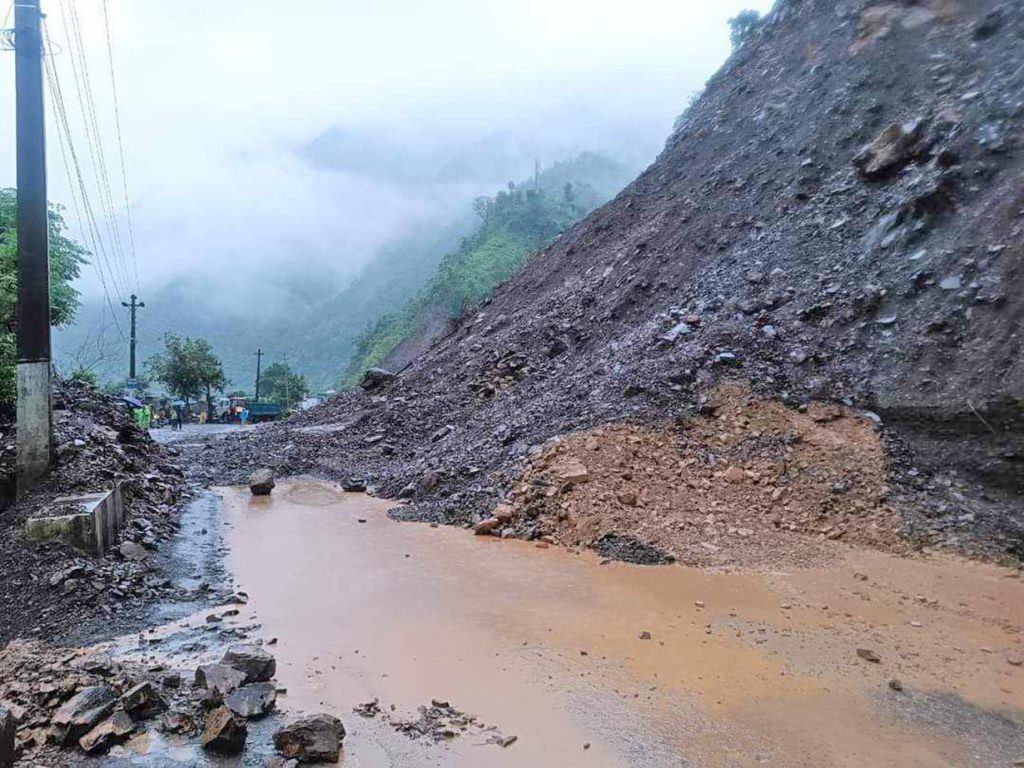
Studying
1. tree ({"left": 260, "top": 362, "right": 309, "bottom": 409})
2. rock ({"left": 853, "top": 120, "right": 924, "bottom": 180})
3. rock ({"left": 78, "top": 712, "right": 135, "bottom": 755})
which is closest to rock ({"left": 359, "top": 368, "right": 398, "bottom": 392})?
rock ({"left": 853, "top": 120, "right": 924, "bottom": 180})

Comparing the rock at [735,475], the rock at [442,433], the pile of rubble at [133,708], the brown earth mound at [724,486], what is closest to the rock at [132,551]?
the pile of rubble at [133,708]

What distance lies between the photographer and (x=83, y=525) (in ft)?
20.0

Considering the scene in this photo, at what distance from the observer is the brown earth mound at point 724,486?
7.91 metres

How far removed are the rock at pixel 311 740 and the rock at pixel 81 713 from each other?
97cm

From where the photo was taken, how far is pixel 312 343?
4131 inches

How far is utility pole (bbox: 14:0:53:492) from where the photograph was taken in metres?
7.11

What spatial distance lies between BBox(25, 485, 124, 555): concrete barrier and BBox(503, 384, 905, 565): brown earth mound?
451cm

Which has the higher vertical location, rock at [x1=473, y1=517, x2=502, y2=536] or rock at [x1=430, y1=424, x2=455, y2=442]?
rock at [x1=430, y1=424, x2=455, y2=442]

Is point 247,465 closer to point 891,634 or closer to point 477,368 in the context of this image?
point 477,368

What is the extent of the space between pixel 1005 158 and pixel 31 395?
13981 millimetres

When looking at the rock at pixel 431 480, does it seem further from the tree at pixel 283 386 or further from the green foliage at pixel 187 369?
the tree at pixel 283 386

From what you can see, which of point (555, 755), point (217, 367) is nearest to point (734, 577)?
point (555, 755)

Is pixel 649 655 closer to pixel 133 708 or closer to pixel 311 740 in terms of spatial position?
pixel 311 740

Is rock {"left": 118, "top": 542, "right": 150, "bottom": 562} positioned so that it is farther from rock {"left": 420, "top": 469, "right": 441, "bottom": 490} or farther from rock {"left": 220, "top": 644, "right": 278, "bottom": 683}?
rock {"left": 420, "top": 469, "right": 441, "bottom": 490}
